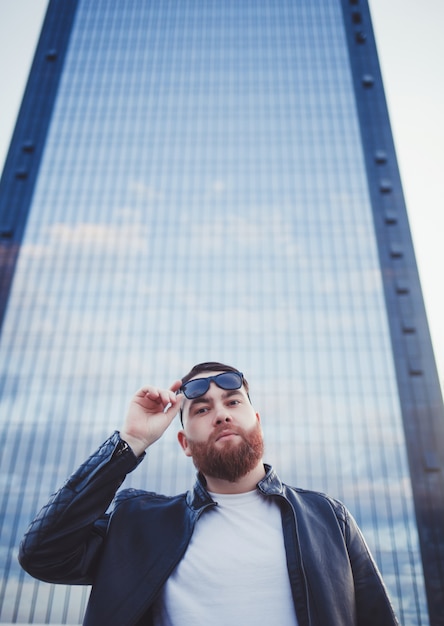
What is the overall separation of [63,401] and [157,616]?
130ft

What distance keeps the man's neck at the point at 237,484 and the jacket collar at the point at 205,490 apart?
57 millimetres

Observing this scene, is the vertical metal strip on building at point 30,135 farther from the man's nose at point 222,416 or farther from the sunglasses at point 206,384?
Answer: the man's nose at point 222,416

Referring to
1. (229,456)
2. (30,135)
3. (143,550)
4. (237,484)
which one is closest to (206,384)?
(229,456)

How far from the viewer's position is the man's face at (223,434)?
2723mm

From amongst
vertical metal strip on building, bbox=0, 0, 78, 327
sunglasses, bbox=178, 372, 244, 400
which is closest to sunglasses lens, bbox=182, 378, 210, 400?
sunglasses, bbox=178, 372, 244, 400

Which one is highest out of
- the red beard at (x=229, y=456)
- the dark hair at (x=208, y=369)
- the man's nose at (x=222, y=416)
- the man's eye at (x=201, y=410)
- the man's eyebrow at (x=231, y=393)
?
the dark hair at (x=208, y=369)

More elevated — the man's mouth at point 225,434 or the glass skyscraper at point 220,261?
the glass skyscraper at point 220,261

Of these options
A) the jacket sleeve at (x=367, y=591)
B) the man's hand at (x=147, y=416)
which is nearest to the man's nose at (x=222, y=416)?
the man's hand at (x=147, y=416)

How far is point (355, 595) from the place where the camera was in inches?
99.0

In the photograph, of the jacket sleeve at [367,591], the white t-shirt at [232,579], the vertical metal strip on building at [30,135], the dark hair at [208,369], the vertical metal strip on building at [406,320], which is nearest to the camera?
the white t-shirt at [232,579]

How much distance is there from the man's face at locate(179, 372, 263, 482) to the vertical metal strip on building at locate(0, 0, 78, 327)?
4480cm

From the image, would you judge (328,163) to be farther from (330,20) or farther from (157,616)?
(157,616)

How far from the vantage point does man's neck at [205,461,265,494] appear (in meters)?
2.82

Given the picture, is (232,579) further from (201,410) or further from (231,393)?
(231,393)
